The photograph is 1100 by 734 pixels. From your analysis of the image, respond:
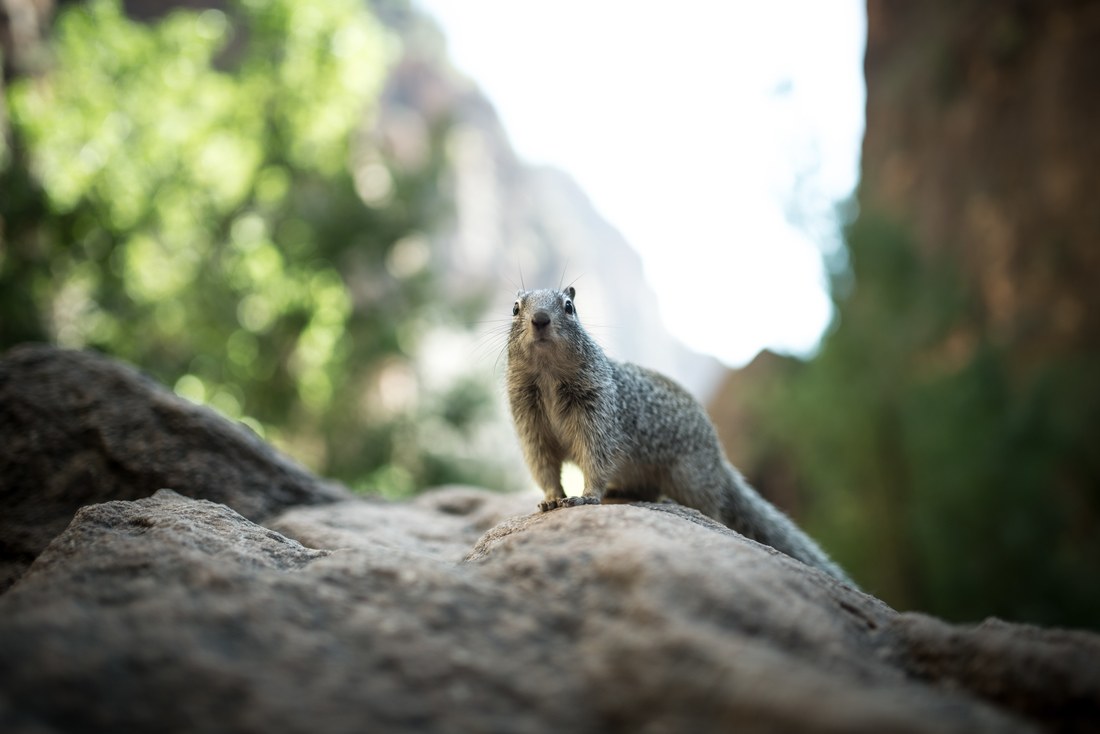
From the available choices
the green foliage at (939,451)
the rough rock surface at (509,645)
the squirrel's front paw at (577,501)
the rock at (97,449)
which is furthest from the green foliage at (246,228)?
the rough rock surface at (509,645)

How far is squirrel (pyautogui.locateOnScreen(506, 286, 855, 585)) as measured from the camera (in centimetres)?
389

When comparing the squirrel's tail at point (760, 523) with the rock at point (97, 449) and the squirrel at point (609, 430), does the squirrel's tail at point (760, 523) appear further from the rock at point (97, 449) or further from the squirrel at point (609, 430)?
the rock at point (97, 449)

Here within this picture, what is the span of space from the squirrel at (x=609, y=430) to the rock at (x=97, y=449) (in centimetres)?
185

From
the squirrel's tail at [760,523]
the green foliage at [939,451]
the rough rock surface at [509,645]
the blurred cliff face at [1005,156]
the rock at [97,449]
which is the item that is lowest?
the rough rock surface at [509,645]

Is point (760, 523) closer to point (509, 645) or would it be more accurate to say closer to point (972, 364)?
point (509, 645)

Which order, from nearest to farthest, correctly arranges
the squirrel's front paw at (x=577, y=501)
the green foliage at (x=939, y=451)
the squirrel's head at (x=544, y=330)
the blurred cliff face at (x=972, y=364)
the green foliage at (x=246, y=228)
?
the squirrel's front paw at (x=577, y=501), the squirrel's head at (x=544, y=330), the green foliage at (x=939, y=451), the blurred cliff face at (x=972, y=364), the green foliage at (x=246, y=228)

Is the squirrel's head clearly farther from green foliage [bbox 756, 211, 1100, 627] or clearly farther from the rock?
green foliage [bbox 756, 211, 1100, 627]

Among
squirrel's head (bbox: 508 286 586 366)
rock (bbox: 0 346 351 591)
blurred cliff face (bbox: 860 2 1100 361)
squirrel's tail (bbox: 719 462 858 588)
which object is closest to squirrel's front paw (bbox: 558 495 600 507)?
squirrel's head (bbox: 508 286 586 366)

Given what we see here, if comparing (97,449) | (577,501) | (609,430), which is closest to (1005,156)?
(609,430)

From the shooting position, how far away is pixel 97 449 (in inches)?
162

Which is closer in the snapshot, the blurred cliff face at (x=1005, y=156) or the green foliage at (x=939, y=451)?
the green foliage at (x=939, y=451)

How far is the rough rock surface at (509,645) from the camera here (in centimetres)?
154

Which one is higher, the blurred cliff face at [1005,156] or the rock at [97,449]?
the blurred cliff face at [1005,156]

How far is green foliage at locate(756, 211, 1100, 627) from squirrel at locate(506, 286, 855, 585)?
485cm
